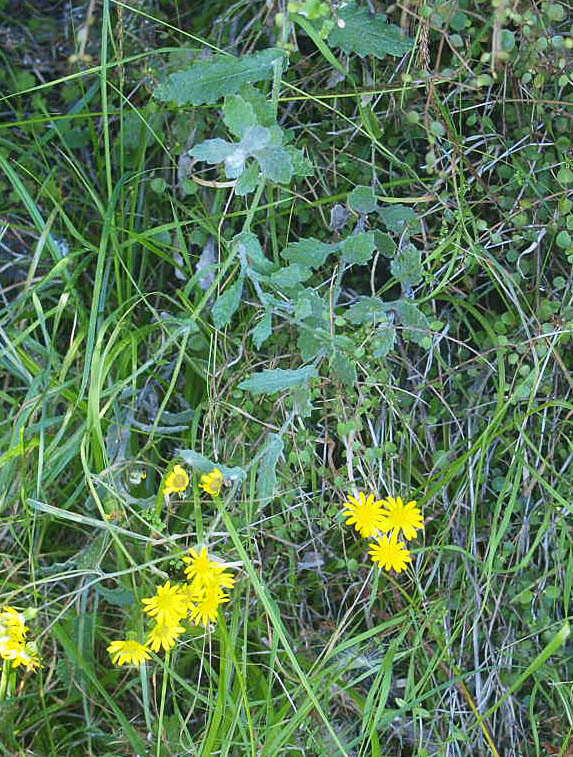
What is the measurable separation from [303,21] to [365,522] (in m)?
0.95

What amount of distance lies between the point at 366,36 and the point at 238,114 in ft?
1.12

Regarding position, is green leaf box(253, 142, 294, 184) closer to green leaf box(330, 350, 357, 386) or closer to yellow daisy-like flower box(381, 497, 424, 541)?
green leaf box(330, 350, 357, 386)

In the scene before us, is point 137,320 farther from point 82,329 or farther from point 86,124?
point 86,124

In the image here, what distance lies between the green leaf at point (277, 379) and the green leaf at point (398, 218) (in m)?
0.36

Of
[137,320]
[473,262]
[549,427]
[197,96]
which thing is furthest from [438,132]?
[137,320]

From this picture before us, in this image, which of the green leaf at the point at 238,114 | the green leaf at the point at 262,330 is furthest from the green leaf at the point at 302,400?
the green leaf at the point at 238,114

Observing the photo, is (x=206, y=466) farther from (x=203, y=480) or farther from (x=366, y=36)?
(x=366, y=36)

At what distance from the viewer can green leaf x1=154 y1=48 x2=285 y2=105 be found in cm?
149

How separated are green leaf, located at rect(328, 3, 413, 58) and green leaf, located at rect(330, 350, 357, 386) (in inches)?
23.3

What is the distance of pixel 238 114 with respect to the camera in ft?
4.65

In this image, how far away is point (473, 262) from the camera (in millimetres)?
1652

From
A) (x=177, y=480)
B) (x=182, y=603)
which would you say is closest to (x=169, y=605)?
(x=182, y=603)

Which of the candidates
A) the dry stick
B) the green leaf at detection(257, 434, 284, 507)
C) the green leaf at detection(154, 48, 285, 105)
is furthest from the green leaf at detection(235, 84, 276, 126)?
the dry stick

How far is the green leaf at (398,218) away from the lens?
1.61 metres
